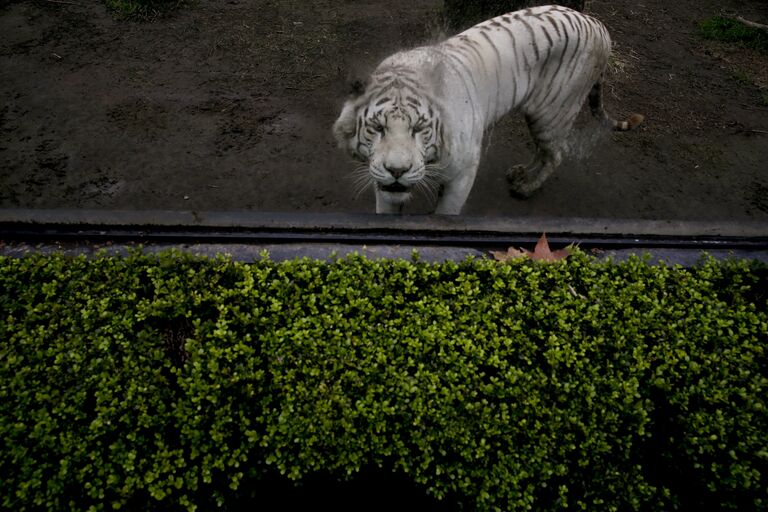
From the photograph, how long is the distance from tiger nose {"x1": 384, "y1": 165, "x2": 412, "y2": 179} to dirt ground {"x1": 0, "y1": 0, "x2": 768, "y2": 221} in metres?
0.56

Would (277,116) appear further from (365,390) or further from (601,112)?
(365,390)

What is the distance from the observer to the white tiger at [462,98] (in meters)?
2.39

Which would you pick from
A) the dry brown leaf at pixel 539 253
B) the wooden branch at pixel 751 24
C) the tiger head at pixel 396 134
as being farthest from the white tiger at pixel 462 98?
the wooden branch at pixel 751 24

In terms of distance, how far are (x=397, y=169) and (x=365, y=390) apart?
1.09 metres

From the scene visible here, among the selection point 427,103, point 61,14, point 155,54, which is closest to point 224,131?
point 155,54

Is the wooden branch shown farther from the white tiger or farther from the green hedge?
the green hedge

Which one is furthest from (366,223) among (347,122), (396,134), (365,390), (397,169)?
(365,390)

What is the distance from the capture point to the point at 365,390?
5.71 feet

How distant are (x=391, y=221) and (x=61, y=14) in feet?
19.4

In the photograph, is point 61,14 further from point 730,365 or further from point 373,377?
point 730,365

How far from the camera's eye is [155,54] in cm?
532

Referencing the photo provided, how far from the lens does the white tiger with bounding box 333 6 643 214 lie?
2391mm

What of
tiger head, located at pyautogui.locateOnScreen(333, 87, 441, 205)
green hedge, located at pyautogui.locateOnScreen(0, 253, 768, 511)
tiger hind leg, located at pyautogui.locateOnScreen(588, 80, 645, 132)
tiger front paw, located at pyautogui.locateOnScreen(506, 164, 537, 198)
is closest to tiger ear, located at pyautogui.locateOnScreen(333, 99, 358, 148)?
tiger head, located at pyautogui.locateOnScreen(333, 87, 441, 205)

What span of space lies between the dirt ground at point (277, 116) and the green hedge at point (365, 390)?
139 cm
